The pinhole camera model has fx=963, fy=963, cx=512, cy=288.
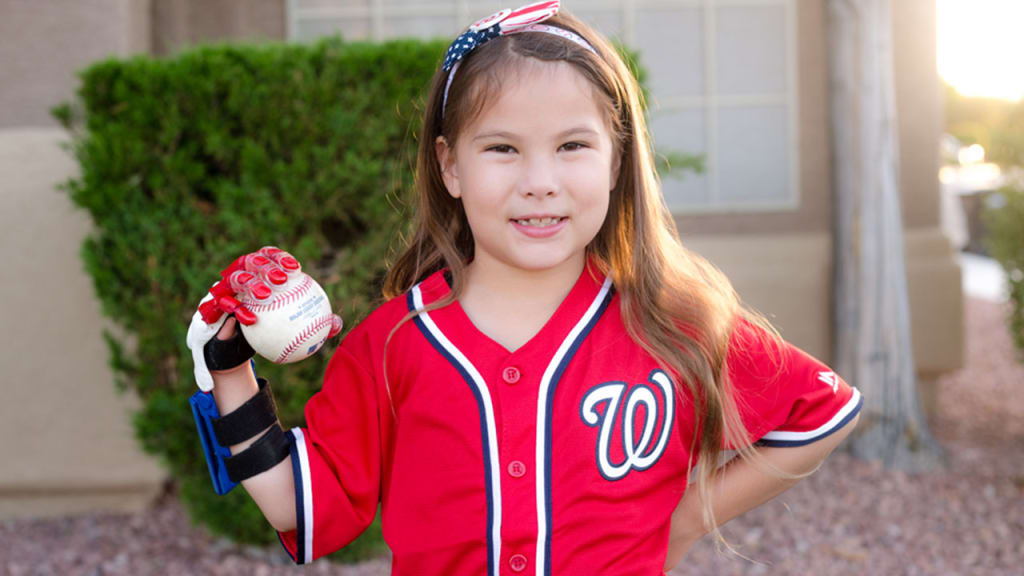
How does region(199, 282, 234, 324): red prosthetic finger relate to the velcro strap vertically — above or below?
above

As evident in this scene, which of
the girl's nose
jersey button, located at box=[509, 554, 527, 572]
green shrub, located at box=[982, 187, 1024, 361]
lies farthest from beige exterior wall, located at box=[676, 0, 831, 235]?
jersey button, located at box=[509, 554, 527, 572]

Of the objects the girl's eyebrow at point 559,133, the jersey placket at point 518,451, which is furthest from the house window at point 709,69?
the jersey placket at point 518,451

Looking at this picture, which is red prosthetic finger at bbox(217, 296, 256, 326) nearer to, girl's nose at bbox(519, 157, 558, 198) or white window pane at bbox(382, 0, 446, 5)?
girl's nose at bbox(519, 157, 558, 198)

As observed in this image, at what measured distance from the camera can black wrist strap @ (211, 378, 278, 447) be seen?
61.4 inches

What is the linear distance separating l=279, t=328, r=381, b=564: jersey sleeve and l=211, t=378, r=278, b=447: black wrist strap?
67mm

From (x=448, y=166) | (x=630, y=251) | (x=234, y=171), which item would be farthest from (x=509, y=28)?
(x=234, y=171)

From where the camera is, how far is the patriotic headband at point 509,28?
1726 mm

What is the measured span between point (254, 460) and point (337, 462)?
14 centimetres

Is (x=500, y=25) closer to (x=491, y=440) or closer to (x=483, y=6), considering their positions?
(x=491, y=440)

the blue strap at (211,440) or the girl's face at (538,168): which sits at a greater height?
the girl's face at (538,168)

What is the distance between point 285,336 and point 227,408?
17cm

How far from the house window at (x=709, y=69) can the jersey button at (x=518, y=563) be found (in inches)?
154

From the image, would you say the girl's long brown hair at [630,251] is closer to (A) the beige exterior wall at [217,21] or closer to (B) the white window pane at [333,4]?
(A) the beige exterior wall at [217,21]

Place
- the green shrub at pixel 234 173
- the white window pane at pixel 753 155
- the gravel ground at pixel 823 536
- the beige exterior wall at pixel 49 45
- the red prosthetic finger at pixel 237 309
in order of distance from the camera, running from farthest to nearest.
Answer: the white window pane at pixel 753 155, the beige exterior wall at pixel 49 45, the gravel ground at pixel 823 536, the green shrub at pixel 234 173, the red prosthetic finger at pixel 237 309
